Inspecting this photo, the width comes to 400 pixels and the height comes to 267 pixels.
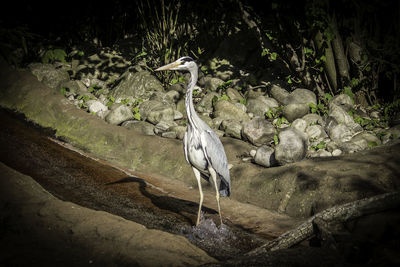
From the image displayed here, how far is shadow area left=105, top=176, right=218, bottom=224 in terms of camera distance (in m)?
3.94

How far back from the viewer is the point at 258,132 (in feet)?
18.2

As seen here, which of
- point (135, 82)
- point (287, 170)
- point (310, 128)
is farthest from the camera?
point (135, 82)

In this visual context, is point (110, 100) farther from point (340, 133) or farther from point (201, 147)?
point (340, 133)

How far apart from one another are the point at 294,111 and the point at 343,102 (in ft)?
3.21

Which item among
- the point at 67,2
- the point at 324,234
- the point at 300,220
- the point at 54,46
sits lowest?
the point at 300,220

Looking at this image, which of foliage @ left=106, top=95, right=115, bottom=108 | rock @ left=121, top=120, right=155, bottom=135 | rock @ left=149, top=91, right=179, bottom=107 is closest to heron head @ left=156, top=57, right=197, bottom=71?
rock @ left=121, top=120, right=155, bottom=135

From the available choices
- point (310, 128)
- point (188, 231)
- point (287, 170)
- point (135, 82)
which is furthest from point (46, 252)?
point (135, 82)

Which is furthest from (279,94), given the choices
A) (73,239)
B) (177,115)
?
(73,239)

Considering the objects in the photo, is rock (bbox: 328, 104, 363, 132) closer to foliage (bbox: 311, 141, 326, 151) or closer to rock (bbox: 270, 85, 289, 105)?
foliage (bbox: 311, 141, 326, 151)

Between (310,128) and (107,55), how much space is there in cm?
587

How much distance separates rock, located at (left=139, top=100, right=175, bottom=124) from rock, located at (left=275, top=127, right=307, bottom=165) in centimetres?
242

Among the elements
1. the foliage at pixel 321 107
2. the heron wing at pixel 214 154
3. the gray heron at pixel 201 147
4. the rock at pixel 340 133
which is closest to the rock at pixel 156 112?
the gray heron at pixel 201 147

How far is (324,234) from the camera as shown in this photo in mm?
2398

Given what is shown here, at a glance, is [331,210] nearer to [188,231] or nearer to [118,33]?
[188,231]
